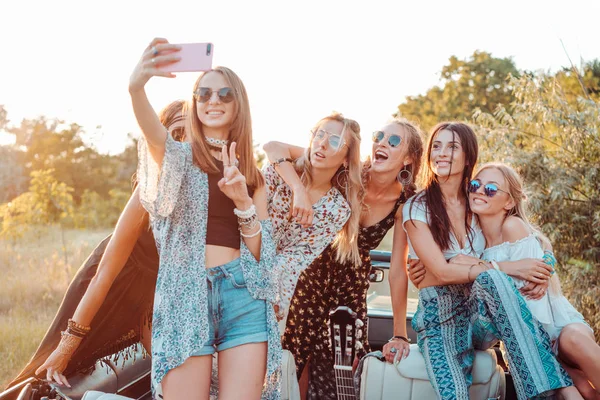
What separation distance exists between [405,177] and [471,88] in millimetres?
33774

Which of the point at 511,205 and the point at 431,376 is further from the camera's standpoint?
the point at 511,205

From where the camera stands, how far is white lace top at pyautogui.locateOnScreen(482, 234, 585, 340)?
9.80 feet

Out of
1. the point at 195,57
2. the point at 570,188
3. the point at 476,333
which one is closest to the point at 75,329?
the point at 195,57

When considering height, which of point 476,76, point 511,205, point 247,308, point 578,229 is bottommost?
point 578,229

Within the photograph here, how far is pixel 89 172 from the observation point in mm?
21656

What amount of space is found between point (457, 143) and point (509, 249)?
0.62 metres

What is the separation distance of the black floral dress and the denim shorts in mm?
1244

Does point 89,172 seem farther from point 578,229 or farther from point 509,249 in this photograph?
point 509,249

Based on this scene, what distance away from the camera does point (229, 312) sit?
2.40 metres

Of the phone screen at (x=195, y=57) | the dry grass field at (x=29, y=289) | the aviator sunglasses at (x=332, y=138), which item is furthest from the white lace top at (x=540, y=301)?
the dry grass field at (x=29, y=289)

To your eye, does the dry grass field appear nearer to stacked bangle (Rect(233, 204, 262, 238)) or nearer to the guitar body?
the guitar body

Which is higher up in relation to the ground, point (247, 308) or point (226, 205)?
point (226, 205)

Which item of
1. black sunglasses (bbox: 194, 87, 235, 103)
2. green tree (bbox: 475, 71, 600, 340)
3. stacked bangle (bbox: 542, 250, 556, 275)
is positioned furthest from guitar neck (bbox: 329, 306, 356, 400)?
green tree (bbox: 475, 71, 600, 340)

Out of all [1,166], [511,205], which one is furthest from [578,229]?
[1,166]
